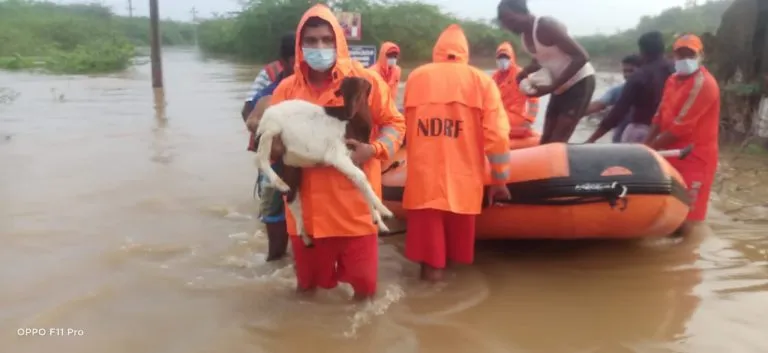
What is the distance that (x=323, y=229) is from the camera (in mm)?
3219

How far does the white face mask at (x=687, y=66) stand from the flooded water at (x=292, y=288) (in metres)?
1.11

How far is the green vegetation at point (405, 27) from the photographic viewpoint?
1044 inches

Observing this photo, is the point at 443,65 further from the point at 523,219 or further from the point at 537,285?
the point at 537,285

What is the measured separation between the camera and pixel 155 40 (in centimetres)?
1402

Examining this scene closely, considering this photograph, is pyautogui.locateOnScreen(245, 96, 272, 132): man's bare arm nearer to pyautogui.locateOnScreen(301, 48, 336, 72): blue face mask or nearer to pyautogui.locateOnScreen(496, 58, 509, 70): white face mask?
pyautogui.locateOnScreen(301, 48, 336, 72): blue face mask

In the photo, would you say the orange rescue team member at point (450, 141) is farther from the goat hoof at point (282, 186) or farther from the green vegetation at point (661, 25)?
the green vegetation at point (661, 25)

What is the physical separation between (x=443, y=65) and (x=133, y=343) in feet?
6.60

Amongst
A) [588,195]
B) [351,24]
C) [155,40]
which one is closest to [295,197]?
[588,195]

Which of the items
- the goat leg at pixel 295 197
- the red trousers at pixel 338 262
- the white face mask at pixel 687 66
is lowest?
the red trousers at pixel 338 262

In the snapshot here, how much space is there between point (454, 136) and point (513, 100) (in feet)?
9.21

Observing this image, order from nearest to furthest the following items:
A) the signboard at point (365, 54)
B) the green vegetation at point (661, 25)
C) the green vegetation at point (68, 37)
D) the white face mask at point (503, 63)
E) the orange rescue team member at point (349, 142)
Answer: the orange rescue team member at point (349, 142) → the white face mask at point (503, 63) → the signboard at point (365, 54) → the green vegetation at point (68, 37) → the green vegetation at point (661, 25)

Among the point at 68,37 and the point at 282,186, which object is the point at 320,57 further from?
the point at 68,37

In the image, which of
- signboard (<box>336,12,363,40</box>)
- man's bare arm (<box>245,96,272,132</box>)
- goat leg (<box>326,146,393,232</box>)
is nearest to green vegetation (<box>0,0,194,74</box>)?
signboard (<box>336,12,363,40</box>)

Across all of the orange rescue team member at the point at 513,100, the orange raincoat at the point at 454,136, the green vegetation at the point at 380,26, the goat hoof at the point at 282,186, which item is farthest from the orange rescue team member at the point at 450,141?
the green vegetation at the point at 380,26
